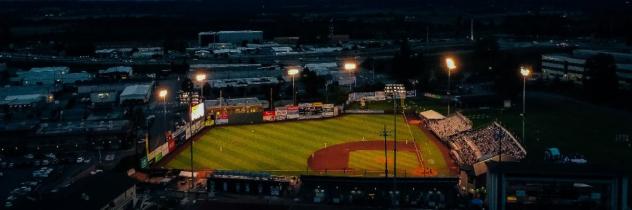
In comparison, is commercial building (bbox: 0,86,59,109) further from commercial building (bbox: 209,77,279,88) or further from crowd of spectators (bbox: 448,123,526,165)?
crowd of spectators (bbox: 448,123,526,165)

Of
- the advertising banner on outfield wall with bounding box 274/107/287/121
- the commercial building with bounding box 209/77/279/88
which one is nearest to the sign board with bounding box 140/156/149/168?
the advertising banner on outfield wall with bounding box 274/107/287/121

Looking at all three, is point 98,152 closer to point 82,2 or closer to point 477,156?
point 477,156

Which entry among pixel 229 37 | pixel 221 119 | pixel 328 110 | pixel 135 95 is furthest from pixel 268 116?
pixel 229 37

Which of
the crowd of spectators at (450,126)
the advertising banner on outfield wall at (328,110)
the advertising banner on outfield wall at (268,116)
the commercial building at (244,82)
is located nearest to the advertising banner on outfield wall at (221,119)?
the advertising banner on outfield wall at (268,116)

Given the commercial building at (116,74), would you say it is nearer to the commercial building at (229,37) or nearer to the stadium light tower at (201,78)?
the stadium light tower at (201,78)

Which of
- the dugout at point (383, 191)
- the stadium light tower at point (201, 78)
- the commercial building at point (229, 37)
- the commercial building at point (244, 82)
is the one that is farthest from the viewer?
the commercial building at point (229, 37)

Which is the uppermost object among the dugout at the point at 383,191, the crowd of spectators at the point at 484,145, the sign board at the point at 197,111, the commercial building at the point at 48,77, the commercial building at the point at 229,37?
the commercial building at the point at 229,37

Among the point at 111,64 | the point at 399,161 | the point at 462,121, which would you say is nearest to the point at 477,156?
the point at 399,161
